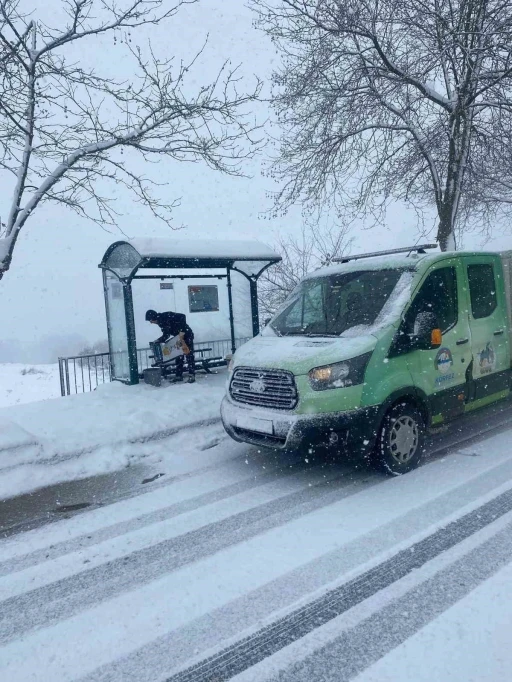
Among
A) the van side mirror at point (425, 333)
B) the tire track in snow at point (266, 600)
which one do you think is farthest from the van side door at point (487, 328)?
the tire track in snow at point (266, 600)


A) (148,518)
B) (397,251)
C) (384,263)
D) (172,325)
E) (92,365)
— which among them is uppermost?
(397,251)

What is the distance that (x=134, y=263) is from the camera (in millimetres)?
10086

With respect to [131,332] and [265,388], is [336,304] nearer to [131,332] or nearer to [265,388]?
[265,388]

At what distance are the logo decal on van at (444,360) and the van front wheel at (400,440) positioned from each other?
57 cm

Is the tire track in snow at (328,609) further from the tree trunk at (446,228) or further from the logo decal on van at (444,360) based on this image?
the tree trunk at (446,228)

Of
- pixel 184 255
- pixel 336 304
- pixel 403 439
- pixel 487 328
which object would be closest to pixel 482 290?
pixel 487 328

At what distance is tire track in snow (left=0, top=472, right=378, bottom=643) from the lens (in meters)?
3.20

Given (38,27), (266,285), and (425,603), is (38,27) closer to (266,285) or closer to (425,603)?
(425,603)

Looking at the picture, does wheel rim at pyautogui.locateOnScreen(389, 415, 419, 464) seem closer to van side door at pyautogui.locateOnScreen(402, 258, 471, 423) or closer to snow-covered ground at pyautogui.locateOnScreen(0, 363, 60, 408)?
van side door at pyautogui.locateOnScreen(402, 258, 471, 423)

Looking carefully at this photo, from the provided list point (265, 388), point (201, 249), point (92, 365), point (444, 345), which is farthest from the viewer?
point (92, 365)

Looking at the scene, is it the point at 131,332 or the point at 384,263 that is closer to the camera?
the point at 384,263

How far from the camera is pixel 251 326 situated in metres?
13.0

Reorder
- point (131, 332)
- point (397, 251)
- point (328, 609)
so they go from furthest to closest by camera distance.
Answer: point (131, 332), point (397, 251), point (328, 609)

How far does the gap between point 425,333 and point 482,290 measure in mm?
1576
